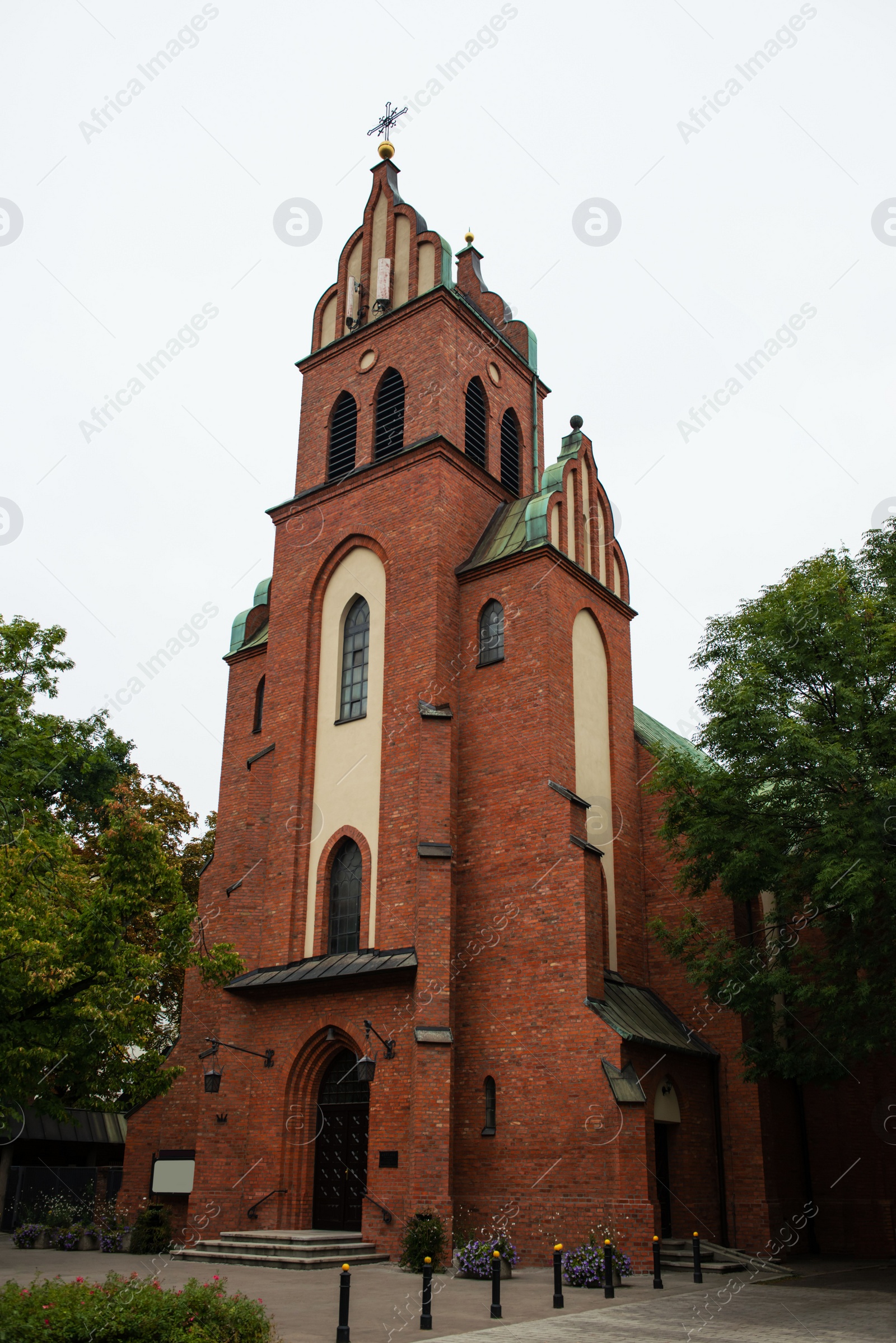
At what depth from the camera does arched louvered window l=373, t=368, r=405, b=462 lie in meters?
26.2

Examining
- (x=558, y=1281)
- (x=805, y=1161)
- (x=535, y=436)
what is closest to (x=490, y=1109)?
(x=558, y=1281)

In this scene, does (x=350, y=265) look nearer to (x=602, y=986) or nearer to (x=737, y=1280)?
(x=602, y=986)

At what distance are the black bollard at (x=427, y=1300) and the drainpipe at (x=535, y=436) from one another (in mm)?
20017

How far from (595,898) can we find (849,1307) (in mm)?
7769

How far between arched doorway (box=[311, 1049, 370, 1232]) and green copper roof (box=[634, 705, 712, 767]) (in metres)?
9.26

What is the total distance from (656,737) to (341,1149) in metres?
13.6

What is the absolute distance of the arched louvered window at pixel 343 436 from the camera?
27.1 metres

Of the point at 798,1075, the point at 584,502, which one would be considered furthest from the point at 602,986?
the point at 584,502

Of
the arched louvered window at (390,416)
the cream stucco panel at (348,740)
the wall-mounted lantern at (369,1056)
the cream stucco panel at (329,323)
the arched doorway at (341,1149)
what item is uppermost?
the cream stucco panel at (329,323)

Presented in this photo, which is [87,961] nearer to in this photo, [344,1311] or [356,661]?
[344,1311]

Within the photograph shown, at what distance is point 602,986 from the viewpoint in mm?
20031

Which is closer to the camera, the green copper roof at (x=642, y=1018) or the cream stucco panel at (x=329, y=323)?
the green copper roof at (x=642, y=1018)

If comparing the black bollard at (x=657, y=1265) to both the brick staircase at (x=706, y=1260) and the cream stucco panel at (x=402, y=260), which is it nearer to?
the brick staircase at (x=706, y=1260)

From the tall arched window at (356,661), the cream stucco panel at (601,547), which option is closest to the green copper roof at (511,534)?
the cream stucco panel at (601,547)
